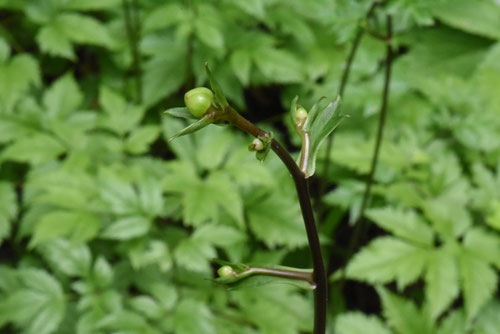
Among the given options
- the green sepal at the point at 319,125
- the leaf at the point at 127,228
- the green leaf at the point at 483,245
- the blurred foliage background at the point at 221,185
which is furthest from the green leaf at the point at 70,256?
the green leaf at the point at 483,245

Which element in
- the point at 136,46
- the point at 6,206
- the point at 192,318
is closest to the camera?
the point at 192,318

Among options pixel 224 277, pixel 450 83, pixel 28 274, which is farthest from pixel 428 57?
pixel 224 277

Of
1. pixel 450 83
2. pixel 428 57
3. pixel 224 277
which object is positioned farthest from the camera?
pixel 428 57

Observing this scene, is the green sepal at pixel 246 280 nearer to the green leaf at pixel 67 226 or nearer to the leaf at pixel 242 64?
the green leaf at pixel 67 226

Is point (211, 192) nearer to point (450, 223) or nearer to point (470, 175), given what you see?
point (450, 223)

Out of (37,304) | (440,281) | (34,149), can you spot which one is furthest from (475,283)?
(34,149)

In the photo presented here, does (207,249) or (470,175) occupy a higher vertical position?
(207,249)

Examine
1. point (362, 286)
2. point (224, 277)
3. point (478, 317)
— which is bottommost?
point (362, 286)

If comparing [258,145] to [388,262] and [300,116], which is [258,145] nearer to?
[300,116]
